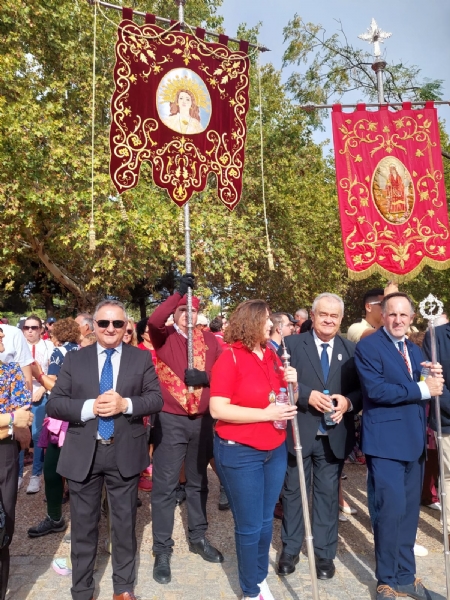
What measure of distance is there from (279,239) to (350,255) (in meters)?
11.5

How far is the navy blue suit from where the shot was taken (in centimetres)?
360

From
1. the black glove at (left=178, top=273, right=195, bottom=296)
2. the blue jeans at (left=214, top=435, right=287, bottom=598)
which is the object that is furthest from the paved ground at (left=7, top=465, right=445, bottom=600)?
the black glove at (left=178, top=273, right=195, bottom=296)

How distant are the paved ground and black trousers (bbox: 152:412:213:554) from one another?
0.85 feet

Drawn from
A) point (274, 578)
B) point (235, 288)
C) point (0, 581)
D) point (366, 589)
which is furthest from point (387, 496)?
point (235, 288)

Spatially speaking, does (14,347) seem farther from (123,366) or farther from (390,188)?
(390,188)

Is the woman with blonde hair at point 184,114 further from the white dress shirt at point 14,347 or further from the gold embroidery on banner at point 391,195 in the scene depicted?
the white dress shirt at point 14,347

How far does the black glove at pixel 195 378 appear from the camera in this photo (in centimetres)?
431

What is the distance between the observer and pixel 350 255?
6773 mm

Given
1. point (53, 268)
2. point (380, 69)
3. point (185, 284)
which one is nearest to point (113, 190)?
point (53, 268)

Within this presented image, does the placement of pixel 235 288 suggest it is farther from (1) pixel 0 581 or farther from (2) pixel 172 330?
(1) pixel 0 581

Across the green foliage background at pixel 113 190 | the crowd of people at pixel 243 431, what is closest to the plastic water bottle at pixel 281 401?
the crowd of people at pixel 243 431

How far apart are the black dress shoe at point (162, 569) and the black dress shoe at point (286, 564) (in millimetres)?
829

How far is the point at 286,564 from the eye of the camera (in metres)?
4.00

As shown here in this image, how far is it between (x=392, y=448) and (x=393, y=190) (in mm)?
4151
